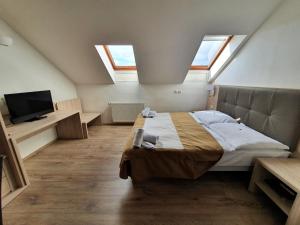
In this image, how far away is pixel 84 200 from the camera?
5.42ft

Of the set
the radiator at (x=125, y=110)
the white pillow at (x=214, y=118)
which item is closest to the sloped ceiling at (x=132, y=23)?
the white pillow at (x=214, y=118)

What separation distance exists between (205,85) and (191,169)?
2.77 metres

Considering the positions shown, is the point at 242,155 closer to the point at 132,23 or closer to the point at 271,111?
the point at 271,111

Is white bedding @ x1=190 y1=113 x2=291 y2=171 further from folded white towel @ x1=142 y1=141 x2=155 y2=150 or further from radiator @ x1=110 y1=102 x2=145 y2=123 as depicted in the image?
radiator @ x1=110 y1=102 x2=145 y2=123

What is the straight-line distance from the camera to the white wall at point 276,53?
1.70m

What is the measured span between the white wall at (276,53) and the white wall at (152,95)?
139 cm

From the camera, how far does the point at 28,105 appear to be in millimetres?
2344

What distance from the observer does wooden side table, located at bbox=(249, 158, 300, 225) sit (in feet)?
3.93

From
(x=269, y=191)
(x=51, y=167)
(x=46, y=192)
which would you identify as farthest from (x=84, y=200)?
(x=269, y=191)

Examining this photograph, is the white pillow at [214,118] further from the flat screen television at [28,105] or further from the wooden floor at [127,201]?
the flat screen television at [28,105]

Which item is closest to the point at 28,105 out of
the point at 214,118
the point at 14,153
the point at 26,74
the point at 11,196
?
the point at 26,74

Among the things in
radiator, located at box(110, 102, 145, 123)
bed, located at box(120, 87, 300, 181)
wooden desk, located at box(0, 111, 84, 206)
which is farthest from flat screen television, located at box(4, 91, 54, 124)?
bed, located at box(120, 87, 300, 181)

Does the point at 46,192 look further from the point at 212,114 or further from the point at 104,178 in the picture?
the point at 212,114

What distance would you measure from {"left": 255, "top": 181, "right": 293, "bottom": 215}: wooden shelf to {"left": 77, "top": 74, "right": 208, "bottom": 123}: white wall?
2659 millimetres
